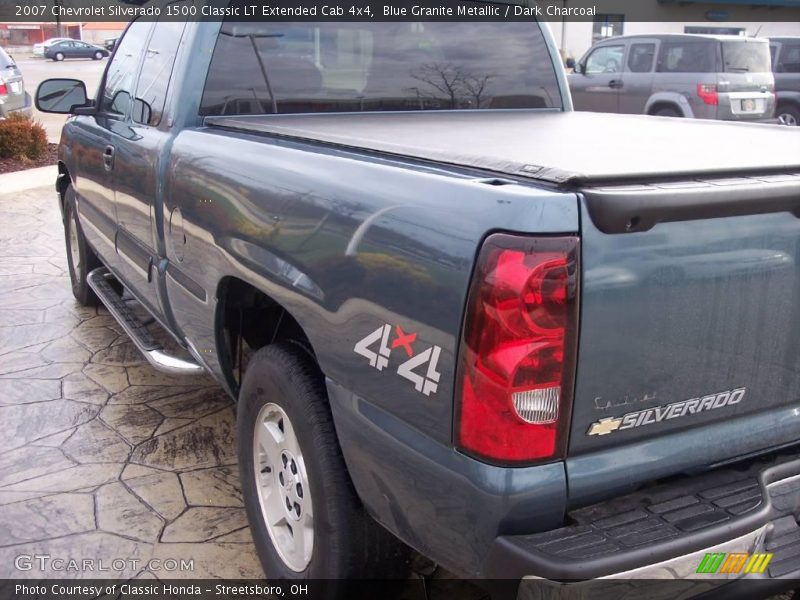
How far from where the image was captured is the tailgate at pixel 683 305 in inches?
64.6

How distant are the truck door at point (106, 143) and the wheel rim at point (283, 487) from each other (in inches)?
75.7

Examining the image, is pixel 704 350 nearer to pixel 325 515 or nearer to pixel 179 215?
pixel 325 515

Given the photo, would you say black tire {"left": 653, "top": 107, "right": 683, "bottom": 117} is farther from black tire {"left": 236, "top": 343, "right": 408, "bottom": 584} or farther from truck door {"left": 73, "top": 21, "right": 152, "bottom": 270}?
black tire {"left": 236, "top": 343, "right": 408, "bottom": 584}

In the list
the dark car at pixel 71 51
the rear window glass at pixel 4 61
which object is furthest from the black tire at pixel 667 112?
the dark car at pixel 71 51

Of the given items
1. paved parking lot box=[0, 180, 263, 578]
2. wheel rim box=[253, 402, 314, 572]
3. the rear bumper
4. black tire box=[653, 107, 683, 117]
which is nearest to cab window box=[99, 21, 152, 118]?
paved parking lot box=[0, 180, 263, 578]

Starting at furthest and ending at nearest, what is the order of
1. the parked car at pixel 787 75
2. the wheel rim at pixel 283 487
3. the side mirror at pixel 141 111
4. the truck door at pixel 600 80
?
the parked car at pixel 787 75, the truck door at pixel 600 80, the side mirror at pixel 141 111, the wheel rim at pixel 283 487

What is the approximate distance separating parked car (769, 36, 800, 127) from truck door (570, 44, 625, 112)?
140 inches

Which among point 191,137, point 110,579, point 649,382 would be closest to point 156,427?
point 110,579

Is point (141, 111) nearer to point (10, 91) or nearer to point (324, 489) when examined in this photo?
point (324, 489)

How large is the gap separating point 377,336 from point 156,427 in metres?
2.38

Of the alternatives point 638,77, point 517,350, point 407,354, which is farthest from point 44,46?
point 517,350

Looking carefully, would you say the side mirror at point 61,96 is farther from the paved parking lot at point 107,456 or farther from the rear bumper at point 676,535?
the rear bumper at point 676,535

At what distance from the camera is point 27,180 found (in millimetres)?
10484

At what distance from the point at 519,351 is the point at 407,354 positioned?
29 centimetres
